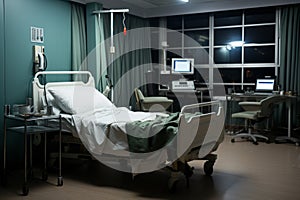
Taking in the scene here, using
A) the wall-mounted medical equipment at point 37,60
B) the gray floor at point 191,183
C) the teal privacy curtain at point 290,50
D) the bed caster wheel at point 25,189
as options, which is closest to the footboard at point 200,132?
the gray floor at point 191,183

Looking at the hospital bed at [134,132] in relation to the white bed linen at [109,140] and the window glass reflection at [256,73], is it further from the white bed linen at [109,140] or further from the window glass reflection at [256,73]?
the window glass reflection at [256,73]

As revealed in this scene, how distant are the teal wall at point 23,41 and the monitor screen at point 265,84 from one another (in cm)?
362

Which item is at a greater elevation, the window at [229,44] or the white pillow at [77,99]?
the window at [229,44]

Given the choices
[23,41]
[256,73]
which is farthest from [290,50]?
[23,41]

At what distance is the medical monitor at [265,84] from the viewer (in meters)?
6.39

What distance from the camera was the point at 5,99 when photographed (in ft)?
14.1

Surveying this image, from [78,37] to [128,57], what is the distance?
64.7 inches

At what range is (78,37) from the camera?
5.35 metres

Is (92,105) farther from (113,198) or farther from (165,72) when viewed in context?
(165,72)

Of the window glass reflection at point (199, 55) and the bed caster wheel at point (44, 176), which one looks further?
the window glass reflection at point (199, 55)

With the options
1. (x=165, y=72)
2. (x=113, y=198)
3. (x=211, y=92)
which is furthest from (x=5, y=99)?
Result: (x=211, y=92)

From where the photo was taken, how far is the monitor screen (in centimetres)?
639

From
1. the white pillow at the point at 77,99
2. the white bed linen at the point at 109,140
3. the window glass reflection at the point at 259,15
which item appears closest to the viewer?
the white bed linen at the point at 109,140

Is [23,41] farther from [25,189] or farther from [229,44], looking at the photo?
[229,44]
